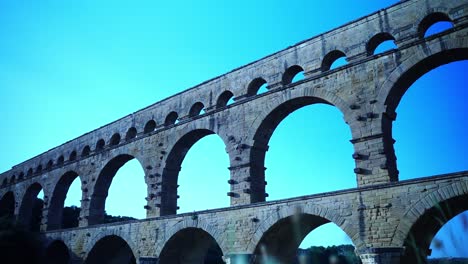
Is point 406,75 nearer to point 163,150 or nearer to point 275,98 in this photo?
point 275,98

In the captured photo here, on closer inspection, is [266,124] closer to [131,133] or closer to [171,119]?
[171,119]

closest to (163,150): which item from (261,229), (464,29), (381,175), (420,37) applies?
(261,229)

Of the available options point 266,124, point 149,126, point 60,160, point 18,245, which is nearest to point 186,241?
point 266,124

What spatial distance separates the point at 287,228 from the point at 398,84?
18.9ft

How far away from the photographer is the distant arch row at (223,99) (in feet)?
39.9

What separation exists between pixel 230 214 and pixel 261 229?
1.56 meters

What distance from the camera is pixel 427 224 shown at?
1052 cm

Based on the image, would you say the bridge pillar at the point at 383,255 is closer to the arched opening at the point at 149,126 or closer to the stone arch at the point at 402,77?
the stone arch at the point at 402,77

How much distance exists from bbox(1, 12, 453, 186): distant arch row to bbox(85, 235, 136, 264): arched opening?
→ 5178 millimetres

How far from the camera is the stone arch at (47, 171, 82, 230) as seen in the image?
2516 cm

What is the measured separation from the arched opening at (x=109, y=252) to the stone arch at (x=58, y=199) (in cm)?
658

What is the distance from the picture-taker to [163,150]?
61.7ft

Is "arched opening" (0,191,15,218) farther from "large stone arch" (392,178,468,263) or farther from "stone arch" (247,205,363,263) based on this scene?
"large stone arch" (392,178,468,263)

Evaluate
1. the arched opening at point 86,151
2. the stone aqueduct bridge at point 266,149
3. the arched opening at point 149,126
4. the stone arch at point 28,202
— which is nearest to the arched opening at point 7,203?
the stone arch at point 28,202
